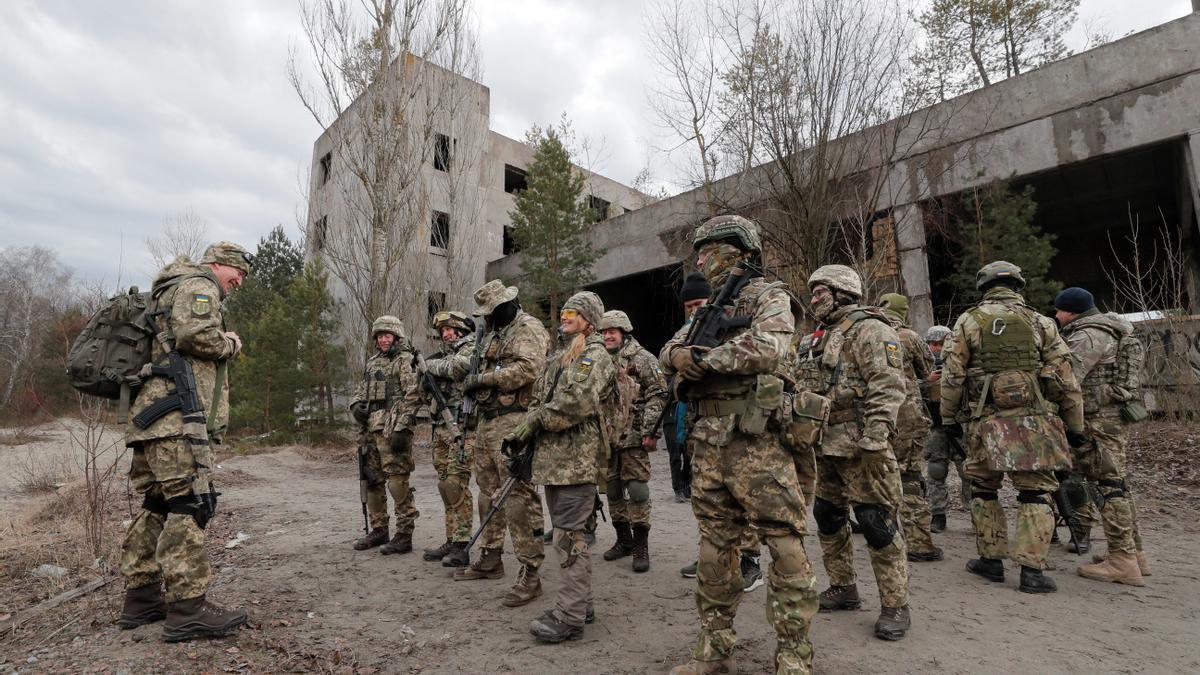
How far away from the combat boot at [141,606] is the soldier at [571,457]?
7.43 feet

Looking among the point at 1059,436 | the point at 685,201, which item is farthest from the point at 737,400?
the point at 685,201

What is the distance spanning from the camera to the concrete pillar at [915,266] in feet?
39.9

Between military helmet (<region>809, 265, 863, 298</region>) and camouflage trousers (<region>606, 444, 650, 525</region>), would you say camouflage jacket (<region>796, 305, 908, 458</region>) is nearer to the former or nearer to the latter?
military helmet (<region>809, 265, 863, 298</region>)

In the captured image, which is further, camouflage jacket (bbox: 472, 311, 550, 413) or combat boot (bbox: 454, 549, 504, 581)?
combat boot (bbox: 454, 549, 504, 581)

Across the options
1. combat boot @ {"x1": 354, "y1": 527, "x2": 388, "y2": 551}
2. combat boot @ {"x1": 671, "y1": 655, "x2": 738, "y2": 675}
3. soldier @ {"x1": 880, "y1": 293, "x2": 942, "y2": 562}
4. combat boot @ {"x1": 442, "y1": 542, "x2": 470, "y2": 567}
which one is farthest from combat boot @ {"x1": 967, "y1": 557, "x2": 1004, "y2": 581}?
combat boot @ {"x1": 354, "y1": 527, "x2": 388, "y2": 551}

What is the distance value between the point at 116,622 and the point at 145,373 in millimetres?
1574

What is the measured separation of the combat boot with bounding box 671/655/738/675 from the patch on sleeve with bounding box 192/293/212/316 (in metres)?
3.26

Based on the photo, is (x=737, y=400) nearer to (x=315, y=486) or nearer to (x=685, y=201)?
(x=315, y=486)

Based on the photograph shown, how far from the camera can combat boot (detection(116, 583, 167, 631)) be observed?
3.39 meters

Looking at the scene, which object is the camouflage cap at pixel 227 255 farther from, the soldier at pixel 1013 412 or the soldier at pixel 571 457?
the soldier at pixel 1013 412

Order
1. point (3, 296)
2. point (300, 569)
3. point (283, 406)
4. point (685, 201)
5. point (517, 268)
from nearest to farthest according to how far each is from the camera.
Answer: point (300, 569) → point (283, 406) → point (685, 201) → point (517, 268) → point (3, 296)

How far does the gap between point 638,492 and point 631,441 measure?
448 mm

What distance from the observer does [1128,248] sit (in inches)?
686

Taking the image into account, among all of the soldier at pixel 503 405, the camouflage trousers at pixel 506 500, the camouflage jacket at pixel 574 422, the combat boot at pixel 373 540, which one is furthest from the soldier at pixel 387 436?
the camouflage jacket at pixel 574 422
